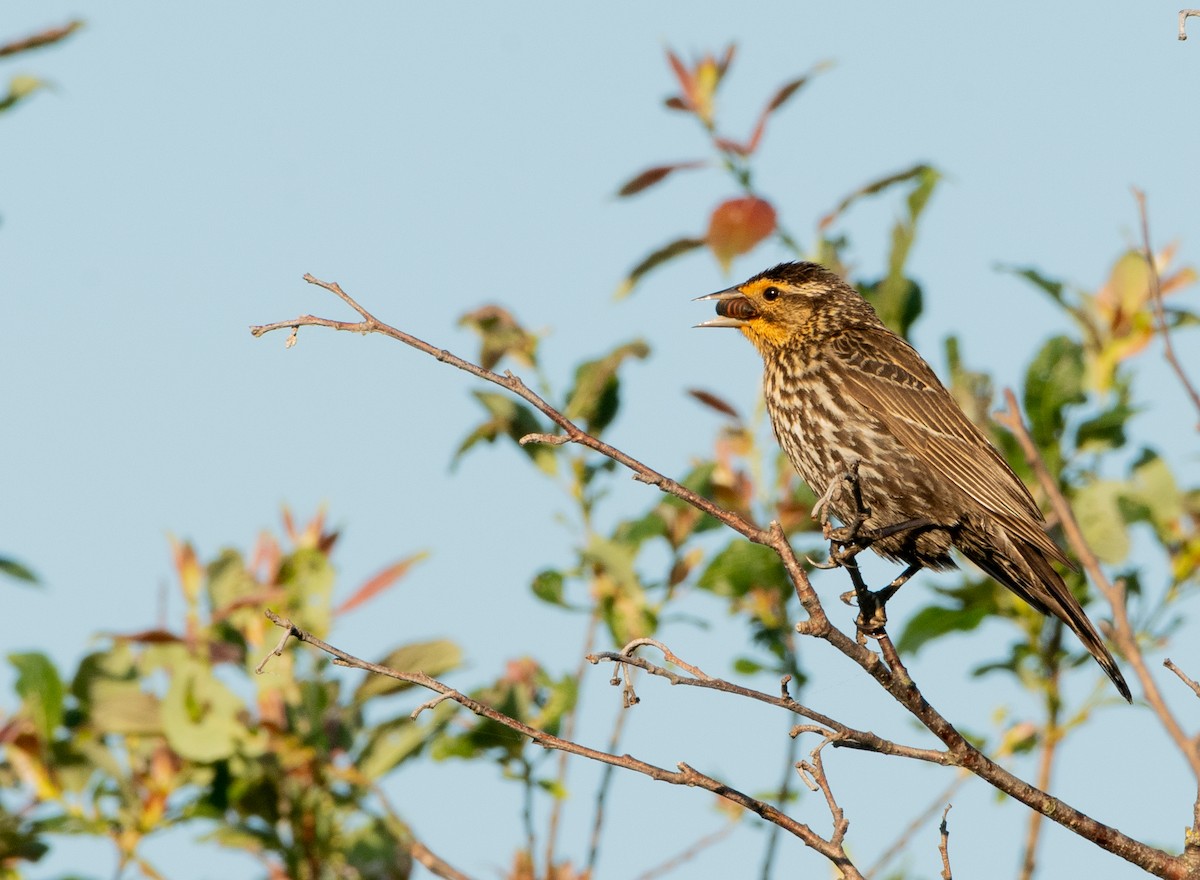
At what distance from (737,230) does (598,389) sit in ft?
2.30

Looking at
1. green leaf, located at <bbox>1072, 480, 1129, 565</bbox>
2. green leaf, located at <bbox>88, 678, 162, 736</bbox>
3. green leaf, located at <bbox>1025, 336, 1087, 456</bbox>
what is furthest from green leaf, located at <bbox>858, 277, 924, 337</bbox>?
green leaf, located at <bbox>88, 678, 162, 736</bbox>

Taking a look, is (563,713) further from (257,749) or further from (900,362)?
(900,362)

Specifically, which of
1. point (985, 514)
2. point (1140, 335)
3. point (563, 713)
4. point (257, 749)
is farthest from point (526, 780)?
point (1140, 335)

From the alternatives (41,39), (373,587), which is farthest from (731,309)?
(41,39)

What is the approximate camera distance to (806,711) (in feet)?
10.0

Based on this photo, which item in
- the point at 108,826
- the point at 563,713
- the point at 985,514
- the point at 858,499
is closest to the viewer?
the point at 858,499

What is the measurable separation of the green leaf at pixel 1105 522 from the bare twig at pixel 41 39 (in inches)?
144

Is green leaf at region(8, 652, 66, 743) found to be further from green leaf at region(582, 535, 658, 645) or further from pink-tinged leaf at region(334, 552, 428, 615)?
green leaf at region(582, 535, 658, 645)

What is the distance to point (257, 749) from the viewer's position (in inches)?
187

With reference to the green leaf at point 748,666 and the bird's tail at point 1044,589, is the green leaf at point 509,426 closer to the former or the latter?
the green leaf at point 748,666

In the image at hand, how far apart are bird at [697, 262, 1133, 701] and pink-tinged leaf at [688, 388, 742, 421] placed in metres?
0.28

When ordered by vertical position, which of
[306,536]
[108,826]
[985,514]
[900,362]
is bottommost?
[108,826]

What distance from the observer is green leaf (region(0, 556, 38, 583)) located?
4809 millimetres

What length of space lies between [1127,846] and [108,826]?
2.95 metres
